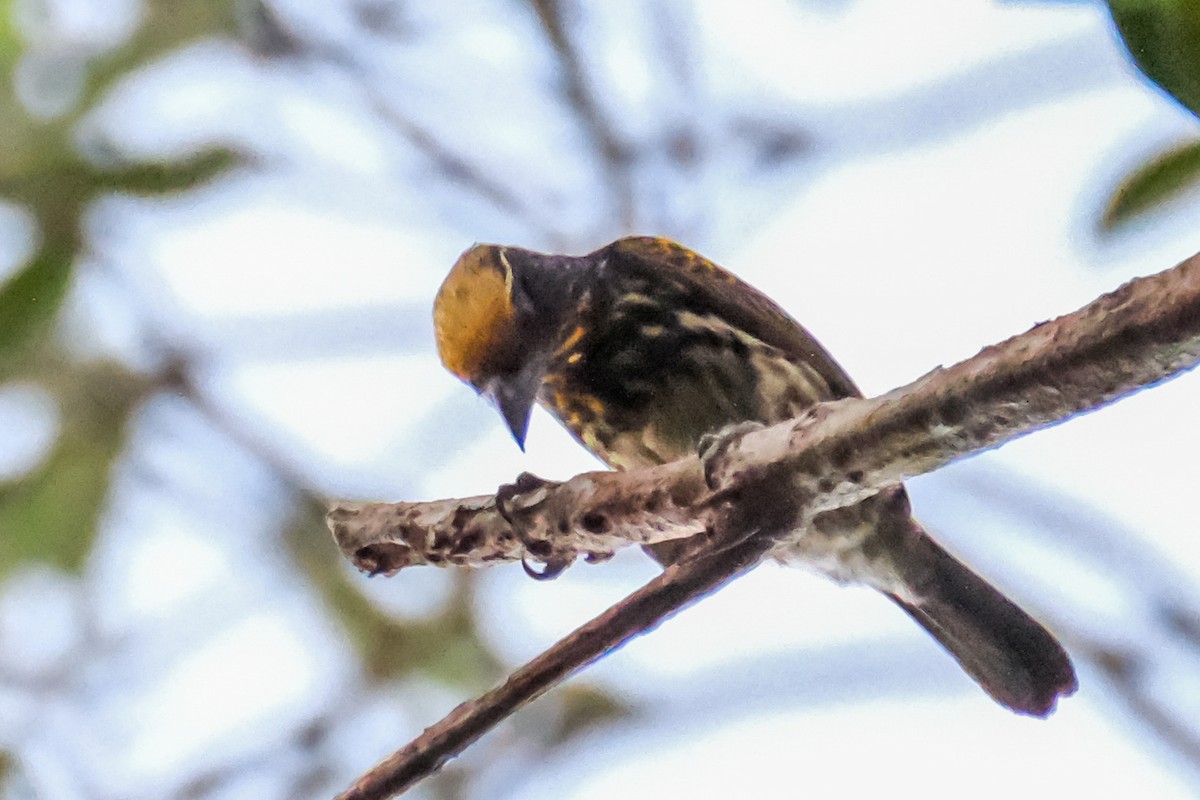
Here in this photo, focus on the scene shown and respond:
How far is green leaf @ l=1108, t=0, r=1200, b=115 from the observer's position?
3.85 ft

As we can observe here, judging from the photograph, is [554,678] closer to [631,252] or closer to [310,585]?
[631,252]

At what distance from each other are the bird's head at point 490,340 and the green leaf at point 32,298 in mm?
765

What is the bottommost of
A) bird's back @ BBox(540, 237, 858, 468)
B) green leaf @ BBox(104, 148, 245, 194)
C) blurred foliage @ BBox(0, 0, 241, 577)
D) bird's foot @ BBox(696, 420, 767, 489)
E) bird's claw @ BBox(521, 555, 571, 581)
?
bird's foot @ BBox(696, 420, 767, 489)

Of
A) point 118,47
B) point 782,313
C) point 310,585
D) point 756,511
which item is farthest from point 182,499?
point 756,511

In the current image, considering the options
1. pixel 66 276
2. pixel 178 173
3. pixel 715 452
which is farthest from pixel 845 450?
pixel 66 276

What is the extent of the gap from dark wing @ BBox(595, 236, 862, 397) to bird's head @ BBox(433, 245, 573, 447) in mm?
377

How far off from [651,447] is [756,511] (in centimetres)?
108

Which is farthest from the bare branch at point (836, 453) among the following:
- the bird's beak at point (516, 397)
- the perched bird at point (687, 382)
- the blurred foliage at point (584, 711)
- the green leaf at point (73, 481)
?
the blurred foliage at point (584, 711)

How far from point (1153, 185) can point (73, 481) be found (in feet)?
10.9

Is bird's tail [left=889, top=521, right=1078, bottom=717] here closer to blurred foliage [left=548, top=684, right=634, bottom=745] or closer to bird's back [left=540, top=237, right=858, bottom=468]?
bird's back [left=540, top=237, right=858, bottom=468]

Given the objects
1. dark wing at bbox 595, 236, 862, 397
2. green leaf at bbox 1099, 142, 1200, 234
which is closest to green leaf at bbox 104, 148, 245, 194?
dark wing at bbox 595, 236, 862, 397

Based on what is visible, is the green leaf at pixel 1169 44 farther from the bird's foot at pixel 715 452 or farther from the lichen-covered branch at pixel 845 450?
the bird's foot at pixel 715 452

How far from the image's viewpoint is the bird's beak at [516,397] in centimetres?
277

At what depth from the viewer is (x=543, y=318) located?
302 cm
